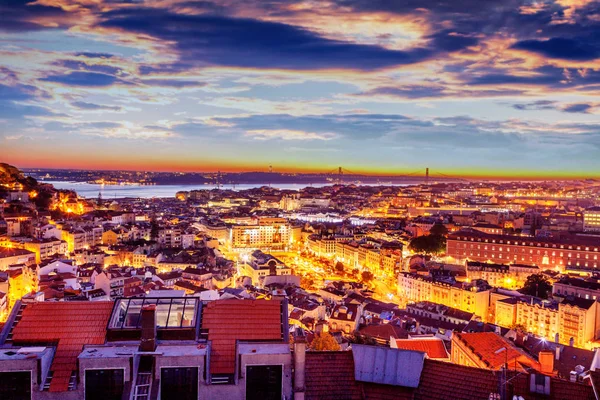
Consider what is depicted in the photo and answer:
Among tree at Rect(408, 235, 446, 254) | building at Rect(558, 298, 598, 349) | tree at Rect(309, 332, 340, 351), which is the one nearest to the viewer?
tree at Rect(309, 332, 340, 351)

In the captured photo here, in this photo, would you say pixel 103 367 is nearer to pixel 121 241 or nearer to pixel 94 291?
pixel 94 291

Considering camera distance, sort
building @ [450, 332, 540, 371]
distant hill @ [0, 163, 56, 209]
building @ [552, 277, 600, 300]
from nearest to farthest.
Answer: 1. building @ [450, 332, 540, 371]
2. building @ [552, 277, 600, 300]
3. distant hill @ [0, 163, 56, 209]

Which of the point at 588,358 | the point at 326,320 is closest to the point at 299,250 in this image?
the point at 326,320

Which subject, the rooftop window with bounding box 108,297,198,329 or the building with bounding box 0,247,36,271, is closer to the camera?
the rooftop window with bounding box 108,297,198,329

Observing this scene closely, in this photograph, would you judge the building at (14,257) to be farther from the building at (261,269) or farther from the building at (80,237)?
the building at (261,269)

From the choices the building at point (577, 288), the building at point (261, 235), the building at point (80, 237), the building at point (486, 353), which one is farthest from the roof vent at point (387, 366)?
the building at point (261, 235)

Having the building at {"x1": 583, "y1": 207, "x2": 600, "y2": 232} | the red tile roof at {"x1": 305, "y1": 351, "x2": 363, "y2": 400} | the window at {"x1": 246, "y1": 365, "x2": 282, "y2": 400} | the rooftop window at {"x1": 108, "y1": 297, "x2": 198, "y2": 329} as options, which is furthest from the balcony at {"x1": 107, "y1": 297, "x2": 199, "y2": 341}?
the building at {"x1": 583, "y1": 207, "x2": 600, "y2": 232}

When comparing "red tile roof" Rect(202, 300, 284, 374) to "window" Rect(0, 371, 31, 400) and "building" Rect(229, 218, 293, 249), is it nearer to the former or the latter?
"window" Rect(0, 371, 31, 400)
